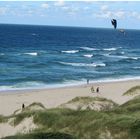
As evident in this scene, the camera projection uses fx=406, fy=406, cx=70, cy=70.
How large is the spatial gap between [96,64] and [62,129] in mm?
53935

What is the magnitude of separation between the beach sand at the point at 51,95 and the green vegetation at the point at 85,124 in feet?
37.4

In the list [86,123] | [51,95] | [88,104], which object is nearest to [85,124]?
[86,123]

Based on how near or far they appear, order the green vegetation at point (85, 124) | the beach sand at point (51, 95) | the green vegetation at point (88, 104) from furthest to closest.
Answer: the beach sand at point (51, 95) → the green vegetation at point (88, 104) → the green vegetation at point (85, 124)

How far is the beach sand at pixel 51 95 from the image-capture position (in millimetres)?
34422

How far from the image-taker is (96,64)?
7175 cm

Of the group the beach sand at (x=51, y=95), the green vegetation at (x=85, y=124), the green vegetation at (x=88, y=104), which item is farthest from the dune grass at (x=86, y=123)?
the beach sand at (x=51, y=95)

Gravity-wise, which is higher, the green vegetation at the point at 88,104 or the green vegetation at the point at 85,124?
the green vegetation at the point at 85,124

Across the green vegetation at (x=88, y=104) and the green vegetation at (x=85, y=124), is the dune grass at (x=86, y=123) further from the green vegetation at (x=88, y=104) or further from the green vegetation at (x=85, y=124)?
the green vegetation at (x=88, y=104)

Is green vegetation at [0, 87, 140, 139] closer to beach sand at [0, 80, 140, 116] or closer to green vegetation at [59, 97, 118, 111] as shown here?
green vegetation at [59, 97, 118, 111]

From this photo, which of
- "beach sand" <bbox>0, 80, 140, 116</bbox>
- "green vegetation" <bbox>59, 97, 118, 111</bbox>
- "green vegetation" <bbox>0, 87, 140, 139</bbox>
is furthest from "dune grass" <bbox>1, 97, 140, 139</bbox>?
"beach sand" <bbox>0, 80, 140, 116</bbox>

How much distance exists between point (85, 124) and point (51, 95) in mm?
21532

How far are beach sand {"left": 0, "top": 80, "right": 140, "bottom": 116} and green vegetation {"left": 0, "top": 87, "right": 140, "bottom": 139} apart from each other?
1140 cm

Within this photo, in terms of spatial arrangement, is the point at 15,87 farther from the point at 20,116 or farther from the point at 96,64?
the point at 96,64

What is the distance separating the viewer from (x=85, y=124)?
17766 mm
